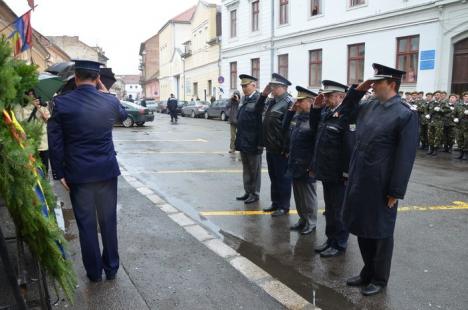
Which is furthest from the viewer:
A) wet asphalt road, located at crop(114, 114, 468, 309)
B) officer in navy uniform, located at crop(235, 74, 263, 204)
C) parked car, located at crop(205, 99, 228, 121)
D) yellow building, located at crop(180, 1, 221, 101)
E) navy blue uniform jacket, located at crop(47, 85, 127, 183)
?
yellow building, located at crop(180, 1, 221, 101)

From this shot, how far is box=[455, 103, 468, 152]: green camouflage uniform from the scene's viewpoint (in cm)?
1249

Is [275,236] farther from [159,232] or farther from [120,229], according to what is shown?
[120,229]

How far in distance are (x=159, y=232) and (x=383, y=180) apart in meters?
2.94

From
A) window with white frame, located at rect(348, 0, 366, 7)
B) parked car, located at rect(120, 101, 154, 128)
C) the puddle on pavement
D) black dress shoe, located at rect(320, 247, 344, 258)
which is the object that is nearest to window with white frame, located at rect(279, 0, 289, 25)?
window with white frame, located at rect(348, 0, 366, 7)

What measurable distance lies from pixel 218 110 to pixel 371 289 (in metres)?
26.9

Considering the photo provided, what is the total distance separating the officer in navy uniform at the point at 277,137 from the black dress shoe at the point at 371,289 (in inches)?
98.2

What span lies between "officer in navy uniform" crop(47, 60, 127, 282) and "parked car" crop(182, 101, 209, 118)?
1147 inches

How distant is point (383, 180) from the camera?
12.4ft

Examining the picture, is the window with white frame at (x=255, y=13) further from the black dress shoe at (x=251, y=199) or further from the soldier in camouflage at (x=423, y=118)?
the black dress shoe at (x=251, y=199)

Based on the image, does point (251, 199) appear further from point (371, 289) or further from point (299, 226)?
point (371, 289)

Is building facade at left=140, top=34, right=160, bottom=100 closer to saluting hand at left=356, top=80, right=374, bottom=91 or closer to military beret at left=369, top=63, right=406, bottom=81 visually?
saluting hand at left=356, top=80, right=374, bottom=91

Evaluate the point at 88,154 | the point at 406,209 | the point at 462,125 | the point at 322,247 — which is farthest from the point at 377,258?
the point at 462,125

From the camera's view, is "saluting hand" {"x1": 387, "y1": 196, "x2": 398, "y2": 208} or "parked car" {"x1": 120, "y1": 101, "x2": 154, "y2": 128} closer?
"saluting hand" {"x1": 387, "y1": 196, "x2": 398, "y2": 208}

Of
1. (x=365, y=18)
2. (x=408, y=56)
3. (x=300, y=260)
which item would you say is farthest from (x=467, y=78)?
(x=300, y=260)
